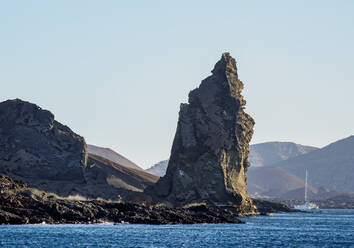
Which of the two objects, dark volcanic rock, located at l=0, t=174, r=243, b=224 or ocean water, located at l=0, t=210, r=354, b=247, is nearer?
ocean water, located at l=0, t=210, r=354, b=247

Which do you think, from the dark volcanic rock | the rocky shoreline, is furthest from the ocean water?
the rocky shoreline

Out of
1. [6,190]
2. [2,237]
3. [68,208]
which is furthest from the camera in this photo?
[6,190]

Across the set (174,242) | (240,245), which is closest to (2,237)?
(174,242)

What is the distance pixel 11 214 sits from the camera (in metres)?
128

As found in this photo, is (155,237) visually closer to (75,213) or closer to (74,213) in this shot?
(74,213)

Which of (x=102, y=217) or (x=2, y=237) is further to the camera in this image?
(x=102, y=217)

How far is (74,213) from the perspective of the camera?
449ft

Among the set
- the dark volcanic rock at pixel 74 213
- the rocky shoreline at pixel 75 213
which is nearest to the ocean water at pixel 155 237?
the dark volcanic rock at pixel 74 213

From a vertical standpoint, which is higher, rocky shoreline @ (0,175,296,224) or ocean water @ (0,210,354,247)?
rocky shoreline @ (0,175,296,224)

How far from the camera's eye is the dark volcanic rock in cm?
13100

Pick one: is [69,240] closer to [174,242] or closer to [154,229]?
[174,242]

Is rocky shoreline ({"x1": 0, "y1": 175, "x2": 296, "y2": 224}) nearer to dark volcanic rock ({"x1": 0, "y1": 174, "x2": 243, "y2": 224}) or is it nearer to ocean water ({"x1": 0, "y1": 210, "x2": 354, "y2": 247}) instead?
dark volcanic rock ({"x1": 0, "y1": 174, "x2": 243, "y2": 224})

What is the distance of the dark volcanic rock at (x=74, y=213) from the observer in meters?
131

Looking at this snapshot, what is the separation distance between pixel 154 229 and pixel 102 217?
17016 mm
